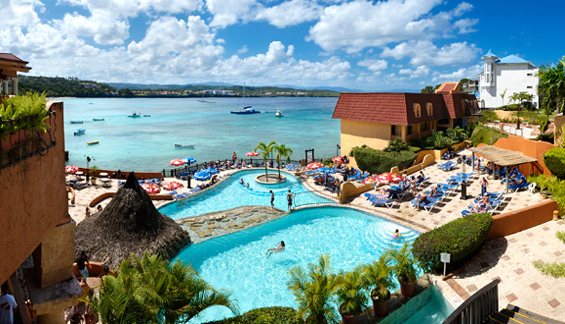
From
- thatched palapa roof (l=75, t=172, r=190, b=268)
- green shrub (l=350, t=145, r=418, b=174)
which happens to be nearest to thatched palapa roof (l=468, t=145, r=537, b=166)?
green shrub (l=350, t=145, r=418, b=174)

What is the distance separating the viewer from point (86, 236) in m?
16.3

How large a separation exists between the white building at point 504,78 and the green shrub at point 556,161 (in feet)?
181

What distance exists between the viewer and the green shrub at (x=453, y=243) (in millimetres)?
12438

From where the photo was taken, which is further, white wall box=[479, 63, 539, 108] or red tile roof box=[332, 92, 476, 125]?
white wall box=[479, 63, 539, 108]

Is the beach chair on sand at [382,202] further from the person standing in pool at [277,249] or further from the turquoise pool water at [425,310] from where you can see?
the turquoise pool water at [425,310]

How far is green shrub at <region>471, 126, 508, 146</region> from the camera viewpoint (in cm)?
3309

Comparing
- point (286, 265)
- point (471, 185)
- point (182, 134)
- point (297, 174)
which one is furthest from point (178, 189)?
point (182, 134)

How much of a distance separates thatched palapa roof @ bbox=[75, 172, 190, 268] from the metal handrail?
12.4 m

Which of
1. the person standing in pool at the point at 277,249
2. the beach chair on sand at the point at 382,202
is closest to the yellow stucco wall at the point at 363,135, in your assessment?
the beach chair on sand at the point at 382,202

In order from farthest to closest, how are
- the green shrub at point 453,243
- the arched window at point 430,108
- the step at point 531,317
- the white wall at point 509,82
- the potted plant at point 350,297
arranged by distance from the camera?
the white wall at point 509,82 → the arched window at point 430,108 → the green shrub at point 453,243 → the potted plant at point 350,297 → the step at point 531,317

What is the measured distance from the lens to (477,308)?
8.16 meters

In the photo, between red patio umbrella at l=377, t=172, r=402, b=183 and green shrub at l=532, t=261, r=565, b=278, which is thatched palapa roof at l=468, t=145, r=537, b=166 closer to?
red patio umbrella at l=377, t=172, r=402, b=183

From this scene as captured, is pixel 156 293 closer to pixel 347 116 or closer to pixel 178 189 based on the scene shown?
pixel 178 189

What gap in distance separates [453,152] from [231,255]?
25.0 metres
